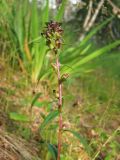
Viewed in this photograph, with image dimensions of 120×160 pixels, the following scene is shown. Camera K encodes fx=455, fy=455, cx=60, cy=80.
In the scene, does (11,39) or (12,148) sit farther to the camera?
(11,39)

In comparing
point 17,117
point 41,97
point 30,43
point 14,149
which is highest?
point 30,43

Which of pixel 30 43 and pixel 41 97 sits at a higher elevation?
pixel 30 43

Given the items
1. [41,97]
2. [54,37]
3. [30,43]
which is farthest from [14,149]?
[30,43]

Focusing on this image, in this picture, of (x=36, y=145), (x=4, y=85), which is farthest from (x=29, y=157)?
(x=4, y=85)

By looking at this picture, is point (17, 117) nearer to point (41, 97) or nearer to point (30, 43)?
point (41, 97)

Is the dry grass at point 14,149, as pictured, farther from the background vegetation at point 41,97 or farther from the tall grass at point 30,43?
the tall grass at point 30,43

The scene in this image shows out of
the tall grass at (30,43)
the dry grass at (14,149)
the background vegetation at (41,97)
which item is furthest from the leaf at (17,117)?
the tall grass at (30,43)

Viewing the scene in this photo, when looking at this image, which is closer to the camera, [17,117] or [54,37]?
[54,37]

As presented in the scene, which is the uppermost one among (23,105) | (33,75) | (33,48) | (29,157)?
(33,48)

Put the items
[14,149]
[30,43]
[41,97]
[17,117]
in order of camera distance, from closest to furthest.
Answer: [14,149]
[17,117]
[41,97]
[30,43]

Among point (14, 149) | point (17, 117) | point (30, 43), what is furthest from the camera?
point (30, 43)

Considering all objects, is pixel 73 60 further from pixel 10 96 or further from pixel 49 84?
Result: pixel 10 96
